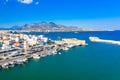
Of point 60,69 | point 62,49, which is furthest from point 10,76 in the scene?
point 62,49

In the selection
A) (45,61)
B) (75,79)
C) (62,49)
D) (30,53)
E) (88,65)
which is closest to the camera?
(75,79)

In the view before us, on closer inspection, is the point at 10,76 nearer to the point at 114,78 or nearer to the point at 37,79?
the point at 37,79

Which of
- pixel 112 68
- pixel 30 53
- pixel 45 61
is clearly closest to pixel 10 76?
pixel 45 61

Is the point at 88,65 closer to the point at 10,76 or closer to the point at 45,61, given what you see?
the point at 45,61

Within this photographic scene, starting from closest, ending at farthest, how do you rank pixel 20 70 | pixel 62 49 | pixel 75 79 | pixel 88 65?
pixel 75 79, pixel 20 70, pixel 88 65, pixel 62 49

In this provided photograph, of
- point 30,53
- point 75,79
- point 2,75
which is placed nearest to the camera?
point 75,79

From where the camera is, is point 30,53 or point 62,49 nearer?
point 30,53

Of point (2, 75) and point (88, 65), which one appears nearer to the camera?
point (2, 75)

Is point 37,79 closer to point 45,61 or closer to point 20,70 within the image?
point 20,70

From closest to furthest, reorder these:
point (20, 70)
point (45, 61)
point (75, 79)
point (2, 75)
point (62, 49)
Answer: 1. point (75, 79)
2. point (2, 75)
3. point (20, 70)
4. point (45, 61)
5. point (62, 49)
